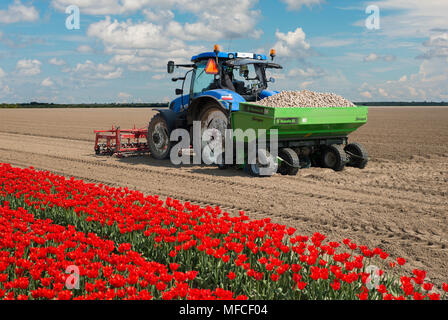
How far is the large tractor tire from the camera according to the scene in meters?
10.2

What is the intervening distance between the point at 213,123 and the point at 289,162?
6.87 feet

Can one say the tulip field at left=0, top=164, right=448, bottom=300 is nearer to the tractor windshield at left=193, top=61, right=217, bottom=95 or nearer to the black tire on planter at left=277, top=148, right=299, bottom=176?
the black tire on planter at left=277, top=148, right=299, bottom=176

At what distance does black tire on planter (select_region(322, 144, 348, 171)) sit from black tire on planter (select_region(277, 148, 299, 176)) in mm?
1150

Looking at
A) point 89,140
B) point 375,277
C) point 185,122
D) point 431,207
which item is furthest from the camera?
point 89,140

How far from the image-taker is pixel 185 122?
11.7 meters

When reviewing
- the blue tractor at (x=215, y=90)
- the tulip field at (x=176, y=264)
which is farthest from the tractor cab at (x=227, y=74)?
the tulip field at (x=176, y=264)

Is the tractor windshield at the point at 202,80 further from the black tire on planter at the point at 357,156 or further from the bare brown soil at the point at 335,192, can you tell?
the black tire on planter at the point at 357,156

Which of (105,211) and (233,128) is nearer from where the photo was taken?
(105,211)

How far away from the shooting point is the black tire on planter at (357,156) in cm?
1070

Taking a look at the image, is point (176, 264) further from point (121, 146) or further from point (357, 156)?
point (121, 146)

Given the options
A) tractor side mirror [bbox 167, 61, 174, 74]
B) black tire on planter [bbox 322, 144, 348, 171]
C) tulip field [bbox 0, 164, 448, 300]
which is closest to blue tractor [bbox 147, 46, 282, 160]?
tractor side mirror [bbox 167, 61, 174, 74]
